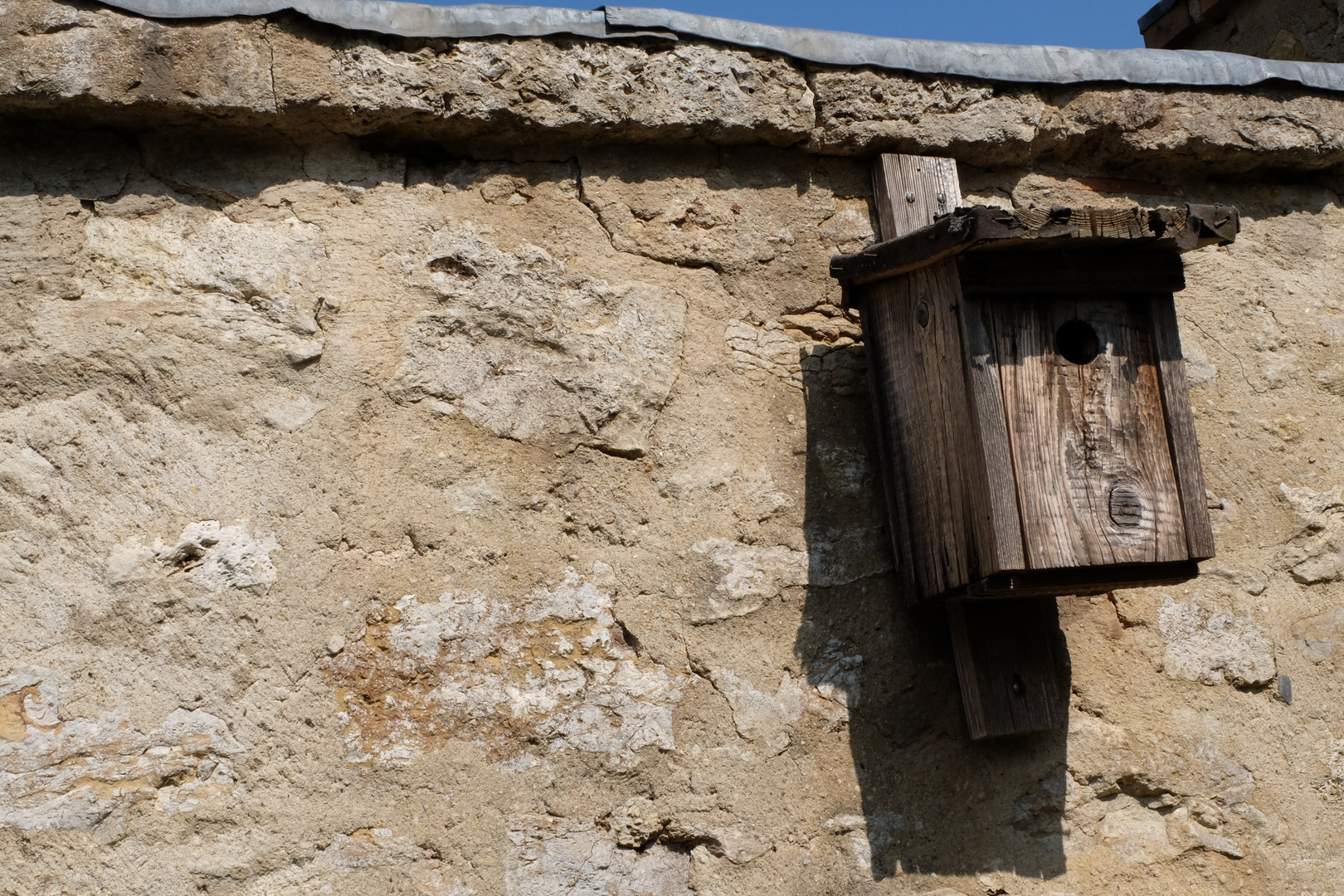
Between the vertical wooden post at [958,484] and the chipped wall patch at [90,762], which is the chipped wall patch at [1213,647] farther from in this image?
the chipped wall patch at [90,762]

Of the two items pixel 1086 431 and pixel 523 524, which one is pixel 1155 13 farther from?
pixel 523 524

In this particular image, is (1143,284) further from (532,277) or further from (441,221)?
(441,221)

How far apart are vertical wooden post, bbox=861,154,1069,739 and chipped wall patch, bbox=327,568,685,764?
46cm

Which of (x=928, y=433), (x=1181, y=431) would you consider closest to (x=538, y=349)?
(x=928, y=433)

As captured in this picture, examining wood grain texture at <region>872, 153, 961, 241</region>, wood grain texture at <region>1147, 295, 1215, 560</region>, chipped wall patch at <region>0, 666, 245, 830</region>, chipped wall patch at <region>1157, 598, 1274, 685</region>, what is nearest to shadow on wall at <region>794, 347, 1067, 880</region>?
chipped wall patch at <region>1157, 598, 1274, 685</region>

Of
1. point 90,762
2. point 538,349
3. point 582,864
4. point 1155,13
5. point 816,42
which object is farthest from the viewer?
point 1155,13

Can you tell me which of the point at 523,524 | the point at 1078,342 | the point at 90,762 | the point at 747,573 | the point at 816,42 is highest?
the point at 816,42

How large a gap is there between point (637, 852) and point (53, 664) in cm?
87

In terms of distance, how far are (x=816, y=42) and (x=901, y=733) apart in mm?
1222

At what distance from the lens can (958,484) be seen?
1840 millimetres

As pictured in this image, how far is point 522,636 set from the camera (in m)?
1.83

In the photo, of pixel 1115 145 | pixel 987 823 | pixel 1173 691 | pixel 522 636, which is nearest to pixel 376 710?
pixel 522 636

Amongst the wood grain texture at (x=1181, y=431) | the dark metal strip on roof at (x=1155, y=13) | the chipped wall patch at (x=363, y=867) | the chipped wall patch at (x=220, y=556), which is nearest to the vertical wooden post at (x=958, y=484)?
the wood grain texture at (x=1181, y=431)

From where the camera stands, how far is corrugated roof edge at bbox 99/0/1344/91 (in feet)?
6.32
